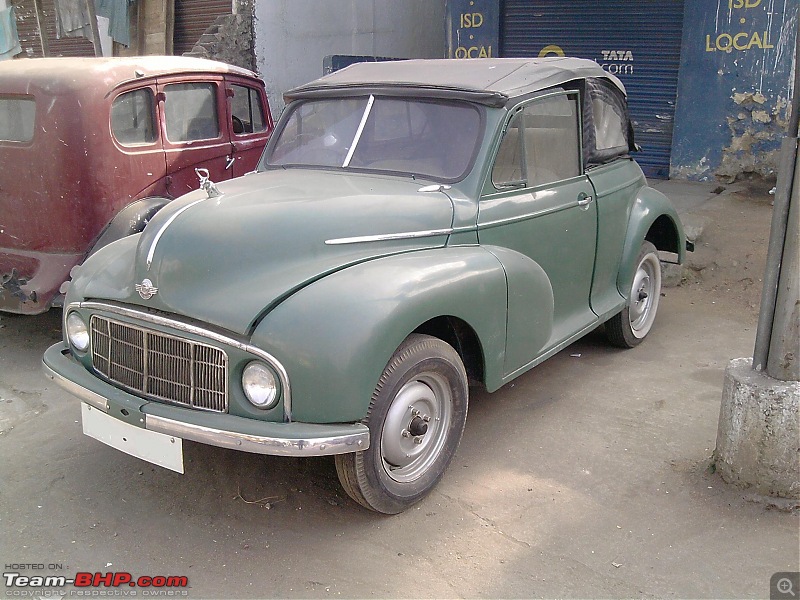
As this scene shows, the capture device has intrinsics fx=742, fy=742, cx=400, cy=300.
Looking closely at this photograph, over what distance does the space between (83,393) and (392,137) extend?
1995 millimetres

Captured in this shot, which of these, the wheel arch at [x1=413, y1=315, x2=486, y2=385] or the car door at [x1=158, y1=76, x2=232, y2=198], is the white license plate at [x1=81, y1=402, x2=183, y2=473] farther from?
the car door at [x1=158, y1=76, x2=232, y2=198]

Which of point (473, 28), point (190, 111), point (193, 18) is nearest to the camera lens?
point (190, 111)

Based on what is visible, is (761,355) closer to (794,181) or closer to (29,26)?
(794,181)

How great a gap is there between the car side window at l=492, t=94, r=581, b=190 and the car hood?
510 millimetres

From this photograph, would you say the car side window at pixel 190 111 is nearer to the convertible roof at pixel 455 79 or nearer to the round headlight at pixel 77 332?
the convertible roof at pixel 455 79

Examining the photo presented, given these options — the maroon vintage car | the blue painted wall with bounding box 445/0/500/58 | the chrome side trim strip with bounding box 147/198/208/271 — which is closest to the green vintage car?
the chrome side trim strip with bounding box 147/198/208/271

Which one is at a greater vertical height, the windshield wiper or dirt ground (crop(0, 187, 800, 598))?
the windshield wiper

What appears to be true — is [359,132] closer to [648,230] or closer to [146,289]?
[146,289]

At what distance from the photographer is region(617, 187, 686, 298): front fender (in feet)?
16.2

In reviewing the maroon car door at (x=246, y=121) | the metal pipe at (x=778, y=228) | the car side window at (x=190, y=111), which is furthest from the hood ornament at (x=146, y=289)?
the maroon car door at (x=246, y=121)

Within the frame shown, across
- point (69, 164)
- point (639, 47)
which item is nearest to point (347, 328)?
point (69, 164)

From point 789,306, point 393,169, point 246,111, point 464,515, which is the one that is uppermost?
point 246,111

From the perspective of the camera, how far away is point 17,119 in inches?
211

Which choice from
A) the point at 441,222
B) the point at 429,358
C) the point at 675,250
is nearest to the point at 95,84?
the point at 441,222
